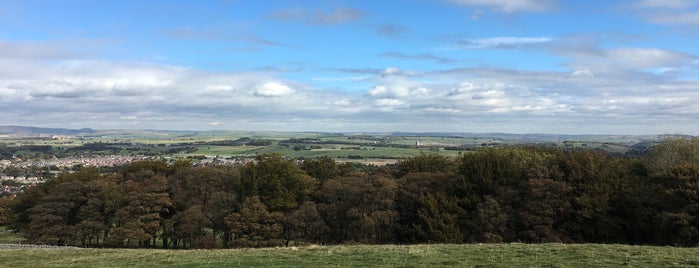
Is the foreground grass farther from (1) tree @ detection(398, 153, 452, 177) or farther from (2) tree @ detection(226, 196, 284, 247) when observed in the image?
(1) tree @ detection(398, 153, 452, 177)

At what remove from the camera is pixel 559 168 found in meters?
43.4

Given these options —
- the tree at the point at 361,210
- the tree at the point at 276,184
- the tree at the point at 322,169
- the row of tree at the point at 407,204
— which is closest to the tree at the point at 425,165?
the row of tree at the point at 407,204

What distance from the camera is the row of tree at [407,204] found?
128ft

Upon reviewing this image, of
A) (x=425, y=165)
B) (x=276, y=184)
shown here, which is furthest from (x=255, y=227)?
(x=425, y=165)

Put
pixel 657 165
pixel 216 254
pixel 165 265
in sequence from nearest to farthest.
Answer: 1. pixel 165 265
2. pixel 216 254
3. pixel 657 165

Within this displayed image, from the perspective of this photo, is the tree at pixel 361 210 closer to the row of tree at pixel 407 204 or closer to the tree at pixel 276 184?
the row of tree at pixel 407 204

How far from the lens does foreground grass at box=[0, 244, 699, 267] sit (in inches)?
744

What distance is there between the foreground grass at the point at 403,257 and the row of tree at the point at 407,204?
54.7ft

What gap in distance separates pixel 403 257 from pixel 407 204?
1061 inches

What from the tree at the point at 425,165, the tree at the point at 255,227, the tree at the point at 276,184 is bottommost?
the tree at the point at 255,227

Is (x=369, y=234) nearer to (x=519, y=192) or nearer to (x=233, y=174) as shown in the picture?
(x=519, y=192)

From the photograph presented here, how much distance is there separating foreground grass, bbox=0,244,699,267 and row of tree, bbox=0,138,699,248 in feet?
54.7

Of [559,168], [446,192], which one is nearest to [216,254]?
[446,192]

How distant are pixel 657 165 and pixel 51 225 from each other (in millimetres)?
62399
